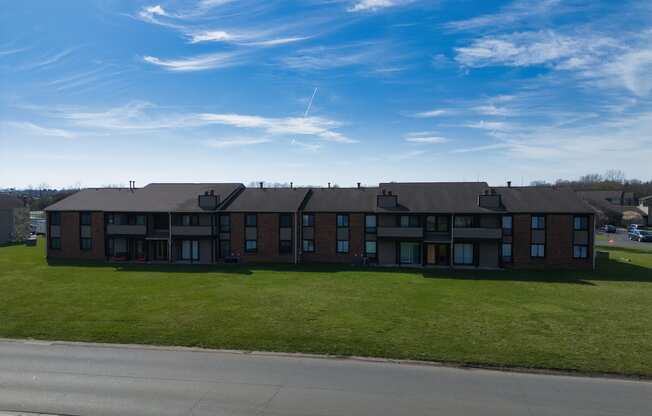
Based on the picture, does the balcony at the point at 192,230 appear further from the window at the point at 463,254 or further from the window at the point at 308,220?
the window at the point at 463,254

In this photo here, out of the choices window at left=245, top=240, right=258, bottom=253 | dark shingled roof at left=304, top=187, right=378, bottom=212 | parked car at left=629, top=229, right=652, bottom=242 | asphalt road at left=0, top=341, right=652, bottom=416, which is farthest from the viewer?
parked car at left=629, top=229, right=652, bottom=242

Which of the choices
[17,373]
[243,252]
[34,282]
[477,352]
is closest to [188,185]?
[243,252]

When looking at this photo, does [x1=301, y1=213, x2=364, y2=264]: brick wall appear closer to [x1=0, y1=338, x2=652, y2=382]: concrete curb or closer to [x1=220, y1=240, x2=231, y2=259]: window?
[x1=220, y1=240, x2=231, y2=259]: window

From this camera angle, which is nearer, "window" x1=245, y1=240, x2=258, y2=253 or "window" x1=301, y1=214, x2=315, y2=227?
"window" x1=301, y1=214, x2=315, y2=227

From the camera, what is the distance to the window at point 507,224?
39.5 meters

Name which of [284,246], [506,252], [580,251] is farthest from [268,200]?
[580,251]

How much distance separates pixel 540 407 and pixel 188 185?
44.6 meters

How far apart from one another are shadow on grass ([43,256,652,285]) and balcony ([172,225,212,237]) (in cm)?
322

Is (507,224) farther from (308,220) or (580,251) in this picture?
(308,220)

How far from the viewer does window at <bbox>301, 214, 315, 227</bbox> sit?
42.7m

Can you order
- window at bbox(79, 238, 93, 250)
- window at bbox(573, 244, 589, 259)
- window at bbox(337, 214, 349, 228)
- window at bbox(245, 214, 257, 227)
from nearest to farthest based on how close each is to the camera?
window at bbox(573, 244, 589, 259) < window at bbox(337, 214, 349, 228) < window at bbox(245, 214, 257, 227) < window at bbox(79, 238, 93, 250)

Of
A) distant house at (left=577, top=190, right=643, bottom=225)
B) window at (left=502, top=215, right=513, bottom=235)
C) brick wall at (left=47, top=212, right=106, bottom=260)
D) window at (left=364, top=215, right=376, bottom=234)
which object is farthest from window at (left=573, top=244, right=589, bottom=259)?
brick wall at (left=47, top=212, right=106, bottom=260)

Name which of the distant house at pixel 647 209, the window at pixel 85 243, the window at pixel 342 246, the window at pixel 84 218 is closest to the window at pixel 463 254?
the window at pixel 342 246

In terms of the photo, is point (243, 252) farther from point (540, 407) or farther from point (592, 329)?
point (540, 407)
